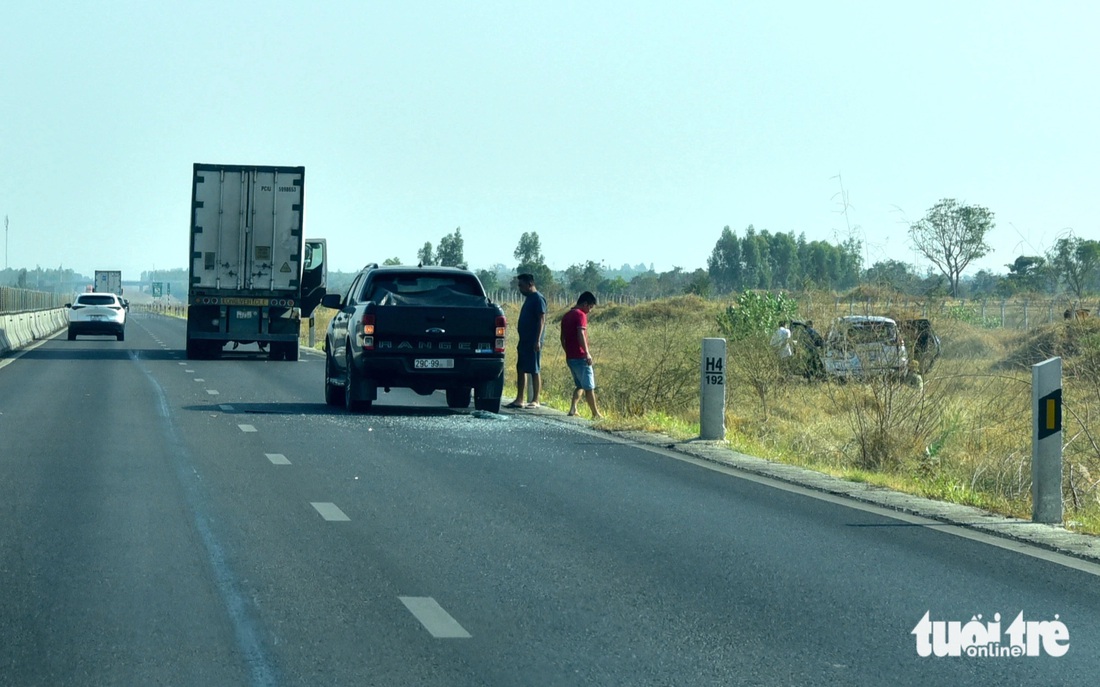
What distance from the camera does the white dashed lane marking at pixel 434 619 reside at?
278 inches

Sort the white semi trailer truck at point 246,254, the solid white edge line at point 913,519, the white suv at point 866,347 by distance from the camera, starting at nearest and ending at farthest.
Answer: the solid white edge line at point 913,519 < the white suv at point 866,347 < the white semi trailer truck at point 246,254

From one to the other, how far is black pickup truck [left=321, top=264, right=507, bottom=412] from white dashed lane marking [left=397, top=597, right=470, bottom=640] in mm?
12347

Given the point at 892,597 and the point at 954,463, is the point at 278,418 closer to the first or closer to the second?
the point at 954,463

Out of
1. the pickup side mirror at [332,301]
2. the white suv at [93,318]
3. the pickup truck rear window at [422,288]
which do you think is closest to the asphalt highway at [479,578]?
the pickup truck rear window at [422,288]

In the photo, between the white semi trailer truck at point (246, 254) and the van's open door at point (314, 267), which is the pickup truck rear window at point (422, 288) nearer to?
the white semi trailer truck at point (246, 254)

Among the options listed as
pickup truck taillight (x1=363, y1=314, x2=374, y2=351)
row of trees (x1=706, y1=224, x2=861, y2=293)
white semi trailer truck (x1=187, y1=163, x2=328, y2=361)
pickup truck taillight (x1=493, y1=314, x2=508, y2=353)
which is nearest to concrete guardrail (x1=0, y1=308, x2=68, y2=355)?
white semi trailer truck (x1=187, y1=163, x2=328, y2=361)

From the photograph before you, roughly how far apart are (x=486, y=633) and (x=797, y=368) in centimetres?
1529

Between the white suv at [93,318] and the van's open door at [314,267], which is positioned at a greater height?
the van's open door at [314,267]

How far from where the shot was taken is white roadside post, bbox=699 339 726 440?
17.0 meters

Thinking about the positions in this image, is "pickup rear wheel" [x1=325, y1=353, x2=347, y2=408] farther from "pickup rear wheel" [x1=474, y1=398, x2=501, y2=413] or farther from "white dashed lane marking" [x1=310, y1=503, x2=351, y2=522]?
"white dashed lane marking" [x1=310, y1=503, x2=351, y2=522]

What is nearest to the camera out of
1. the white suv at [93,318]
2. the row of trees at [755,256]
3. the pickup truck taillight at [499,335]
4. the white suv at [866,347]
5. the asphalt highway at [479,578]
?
the asphalt highway at [479,578]

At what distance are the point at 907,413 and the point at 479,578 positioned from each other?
891 centimetres

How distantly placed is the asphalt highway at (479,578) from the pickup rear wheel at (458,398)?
22.1 feet

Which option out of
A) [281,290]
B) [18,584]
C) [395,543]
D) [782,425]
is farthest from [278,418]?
[281,290]
